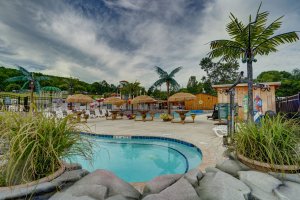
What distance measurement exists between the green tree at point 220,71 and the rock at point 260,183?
123 ft

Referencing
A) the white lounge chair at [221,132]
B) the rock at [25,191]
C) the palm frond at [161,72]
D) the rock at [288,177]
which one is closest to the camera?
the rock at [25,191]

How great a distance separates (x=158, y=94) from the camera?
141 feet

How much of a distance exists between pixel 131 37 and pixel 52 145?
13.4 meters

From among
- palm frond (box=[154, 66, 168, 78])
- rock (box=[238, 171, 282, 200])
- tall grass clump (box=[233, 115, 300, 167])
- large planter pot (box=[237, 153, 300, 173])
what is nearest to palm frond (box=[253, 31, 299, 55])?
tall grass clump (box=[233, 115, 300, 167])

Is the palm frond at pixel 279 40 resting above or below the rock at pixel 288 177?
above

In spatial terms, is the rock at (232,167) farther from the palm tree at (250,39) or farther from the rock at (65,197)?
the palm tree at (250,39)

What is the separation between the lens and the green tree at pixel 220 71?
37.4 meters

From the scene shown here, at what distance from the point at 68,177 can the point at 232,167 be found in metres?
2.25

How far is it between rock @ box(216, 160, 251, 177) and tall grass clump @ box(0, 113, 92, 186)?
1.97m

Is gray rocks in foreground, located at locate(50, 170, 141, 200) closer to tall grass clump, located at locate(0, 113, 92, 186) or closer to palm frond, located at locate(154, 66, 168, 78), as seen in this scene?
tall grass clump, located at locate(0, 113, 92, 186)

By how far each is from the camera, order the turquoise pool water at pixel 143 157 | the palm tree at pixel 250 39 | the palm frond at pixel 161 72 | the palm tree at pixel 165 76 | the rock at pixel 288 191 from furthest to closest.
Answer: the palm frond at pixel 161 72 < the palm tree at pixel 165 76 < the palm tree at pixel 250 39 < the turquoise pool water at pixel 143 157 < the rock at pixel 288 191

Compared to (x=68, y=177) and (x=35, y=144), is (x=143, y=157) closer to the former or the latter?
(x=68, y=177)

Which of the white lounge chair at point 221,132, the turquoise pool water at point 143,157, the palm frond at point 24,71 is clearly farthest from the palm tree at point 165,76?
the palm frond at point 24,71

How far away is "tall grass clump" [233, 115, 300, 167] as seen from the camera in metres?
2.35
